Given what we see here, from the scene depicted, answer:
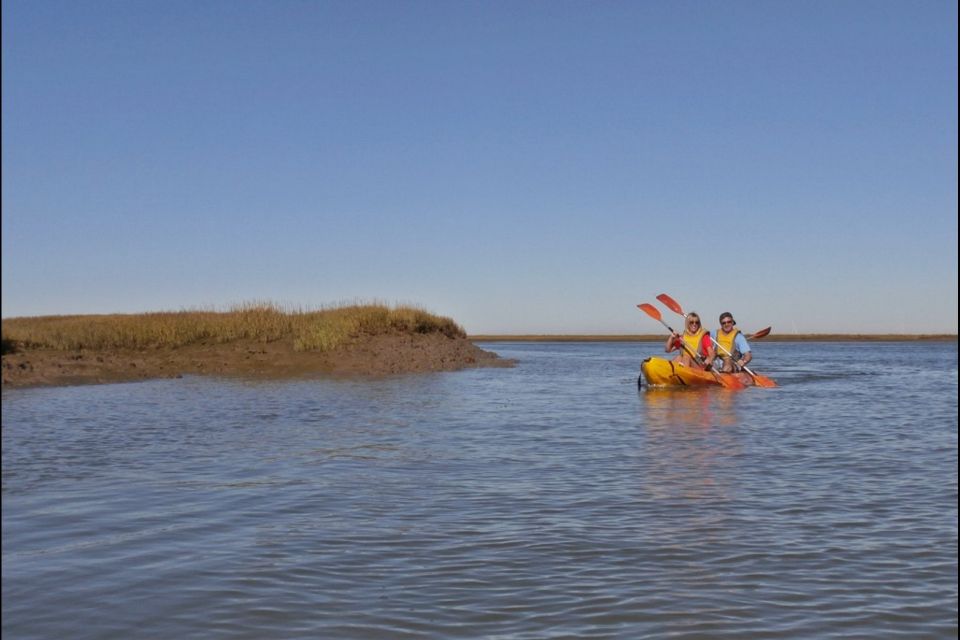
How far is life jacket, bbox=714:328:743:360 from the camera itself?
24.3 m

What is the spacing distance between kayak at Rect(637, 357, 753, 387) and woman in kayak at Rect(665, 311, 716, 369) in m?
0.56

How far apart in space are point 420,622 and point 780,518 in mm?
3616

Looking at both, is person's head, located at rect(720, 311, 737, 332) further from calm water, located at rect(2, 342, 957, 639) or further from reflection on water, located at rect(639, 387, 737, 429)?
calm water, located at rect(2, 342, 957, 639)

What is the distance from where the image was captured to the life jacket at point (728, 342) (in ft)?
79.7

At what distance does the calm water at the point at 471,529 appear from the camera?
494 cm

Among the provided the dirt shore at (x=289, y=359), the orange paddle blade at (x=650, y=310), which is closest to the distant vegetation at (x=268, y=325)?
the dirt shore at (x=289, y=359)

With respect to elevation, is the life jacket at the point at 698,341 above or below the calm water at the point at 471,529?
above

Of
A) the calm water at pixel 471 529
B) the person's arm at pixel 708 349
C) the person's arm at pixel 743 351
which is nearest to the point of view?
the calm water at pixel 471 529

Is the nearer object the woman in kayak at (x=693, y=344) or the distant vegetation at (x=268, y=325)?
the woman in kayak at (x=693, y=344)

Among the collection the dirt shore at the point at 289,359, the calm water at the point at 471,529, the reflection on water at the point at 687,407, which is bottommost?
the calm water at the point at 471,529

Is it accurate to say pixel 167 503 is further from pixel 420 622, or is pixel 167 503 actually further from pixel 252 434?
pixel 252 434

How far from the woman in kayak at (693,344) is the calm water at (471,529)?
916 cm

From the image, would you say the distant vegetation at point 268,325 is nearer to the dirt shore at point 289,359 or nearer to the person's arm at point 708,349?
the dirt shore at point 289,359

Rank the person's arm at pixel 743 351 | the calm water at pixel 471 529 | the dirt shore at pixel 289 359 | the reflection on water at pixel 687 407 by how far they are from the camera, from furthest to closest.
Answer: the dirt shore at pixel 289 359, the person's arm at pixel 743 351, the reflection on water at pixel 687 407, the calm water at pixel 471 529
